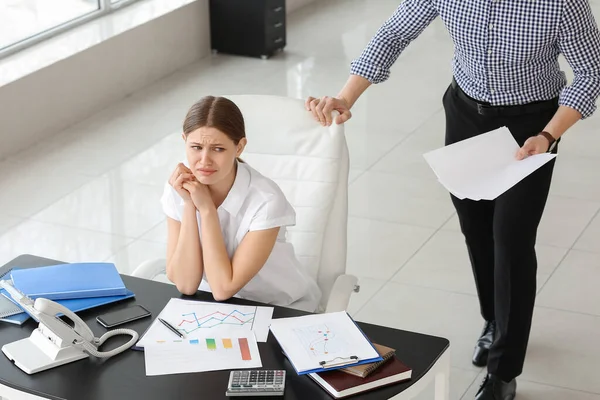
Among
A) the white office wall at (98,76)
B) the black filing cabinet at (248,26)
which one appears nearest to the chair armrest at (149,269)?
the white office wall at (98,76)

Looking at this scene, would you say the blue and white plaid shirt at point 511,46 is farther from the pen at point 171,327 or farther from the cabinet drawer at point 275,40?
the cabinet drawer at point 275,40

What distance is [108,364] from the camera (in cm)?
233

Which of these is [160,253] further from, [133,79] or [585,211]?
[133,79]

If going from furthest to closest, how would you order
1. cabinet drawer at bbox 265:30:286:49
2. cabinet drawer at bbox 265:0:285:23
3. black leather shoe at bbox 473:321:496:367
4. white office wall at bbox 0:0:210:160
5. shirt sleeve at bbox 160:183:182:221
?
cabinet drawer at bbox 265:30:286:49 < cabinet drawer at bbox 265:0:285:23 < white office wall at bbox 0:0:210:160 < black leather shoe at bbox 473:321:496:367 < shirt sleeve at bbox 160:183:182:221

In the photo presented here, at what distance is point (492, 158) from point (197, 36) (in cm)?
529

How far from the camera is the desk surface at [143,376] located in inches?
86.7

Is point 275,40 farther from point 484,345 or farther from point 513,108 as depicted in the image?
point 513,108

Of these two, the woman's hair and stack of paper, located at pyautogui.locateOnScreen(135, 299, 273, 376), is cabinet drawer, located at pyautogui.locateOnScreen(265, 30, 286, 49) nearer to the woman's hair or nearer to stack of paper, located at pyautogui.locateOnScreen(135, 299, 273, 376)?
the woman's hair

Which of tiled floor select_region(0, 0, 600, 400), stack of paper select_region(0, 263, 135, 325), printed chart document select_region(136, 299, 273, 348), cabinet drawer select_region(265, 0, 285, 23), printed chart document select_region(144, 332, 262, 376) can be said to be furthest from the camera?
cabinet drawer select_region(265, 0, 285, 23)

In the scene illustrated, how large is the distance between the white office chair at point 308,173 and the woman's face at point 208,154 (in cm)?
44

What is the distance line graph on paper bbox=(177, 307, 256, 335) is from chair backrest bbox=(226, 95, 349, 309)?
2.02 ft

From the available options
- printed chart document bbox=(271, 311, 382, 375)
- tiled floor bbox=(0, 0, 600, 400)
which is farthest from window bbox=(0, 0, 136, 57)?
printed chart document bbox=(271, 311, 382, 375)

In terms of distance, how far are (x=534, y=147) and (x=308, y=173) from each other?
71 centimetres

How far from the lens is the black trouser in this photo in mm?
3121
